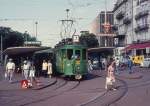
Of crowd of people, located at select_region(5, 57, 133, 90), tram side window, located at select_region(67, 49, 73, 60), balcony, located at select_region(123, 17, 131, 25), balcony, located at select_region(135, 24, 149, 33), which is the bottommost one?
crowd of people, located at select_region(5, 57, 133, 90)

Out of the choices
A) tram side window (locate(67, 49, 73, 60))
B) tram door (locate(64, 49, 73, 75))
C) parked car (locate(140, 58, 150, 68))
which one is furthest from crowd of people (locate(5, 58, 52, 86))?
parked car (locate(140, 58, 150, 68))

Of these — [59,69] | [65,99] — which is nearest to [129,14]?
[59,69]

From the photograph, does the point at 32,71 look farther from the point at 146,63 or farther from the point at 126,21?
the point at 126,21

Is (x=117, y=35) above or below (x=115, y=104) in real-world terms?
above

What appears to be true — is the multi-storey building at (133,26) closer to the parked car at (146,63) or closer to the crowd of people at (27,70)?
the parked car at (146,63)

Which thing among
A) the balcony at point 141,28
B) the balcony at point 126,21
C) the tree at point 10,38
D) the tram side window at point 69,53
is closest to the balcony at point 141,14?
the balcony at point 141,28

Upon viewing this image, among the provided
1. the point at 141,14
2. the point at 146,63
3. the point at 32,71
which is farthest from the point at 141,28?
the point at 32,71

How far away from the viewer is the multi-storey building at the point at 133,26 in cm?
7272

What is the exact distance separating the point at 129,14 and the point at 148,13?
1318cm

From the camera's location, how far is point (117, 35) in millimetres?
92062

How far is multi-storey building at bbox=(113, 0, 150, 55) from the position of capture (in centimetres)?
7272

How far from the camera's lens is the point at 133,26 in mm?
82000

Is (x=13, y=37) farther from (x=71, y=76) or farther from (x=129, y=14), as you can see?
(x=71, y=76)

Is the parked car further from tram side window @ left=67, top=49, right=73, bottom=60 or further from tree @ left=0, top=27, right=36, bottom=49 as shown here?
tree @ left=0, top=27, right=36, bottom=49
